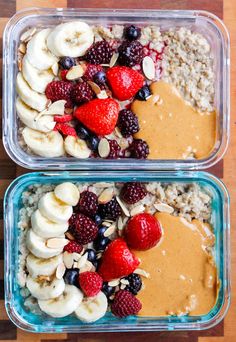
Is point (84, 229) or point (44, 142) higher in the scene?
point (44, 142)

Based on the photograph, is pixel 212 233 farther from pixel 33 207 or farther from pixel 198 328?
pixel 33 207

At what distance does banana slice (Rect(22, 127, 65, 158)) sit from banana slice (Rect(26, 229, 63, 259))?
23 cm

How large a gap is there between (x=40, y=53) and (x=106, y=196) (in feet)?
1.48

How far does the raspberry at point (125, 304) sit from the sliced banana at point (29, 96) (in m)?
0.58

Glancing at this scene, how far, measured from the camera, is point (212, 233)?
1701 millimetres

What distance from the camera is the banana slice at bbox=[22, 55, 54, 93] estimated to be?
1.60m

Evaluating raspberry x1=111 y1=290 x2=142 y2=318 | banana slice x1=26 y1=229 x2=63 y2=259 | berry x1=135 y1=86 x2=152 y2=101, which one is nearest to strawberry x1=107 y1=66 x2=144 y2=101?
berry x1=135 y1=86 x2=152 y2=101

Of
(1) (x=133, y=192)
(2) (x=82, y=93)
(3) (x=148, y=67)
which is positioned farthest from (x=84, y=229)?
(3) (x=148, y=67)

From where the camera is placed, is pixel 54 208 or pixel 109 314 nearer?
pixel 54 208

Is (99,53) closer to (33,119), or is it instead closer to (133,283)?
(33,119)

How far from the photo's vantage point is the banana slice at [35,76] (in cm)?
160

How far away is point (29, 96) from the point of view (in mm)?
1600

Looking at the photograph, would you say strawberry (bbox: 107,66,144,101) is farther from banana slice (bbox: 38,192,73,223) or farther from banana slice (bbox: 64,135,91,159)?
banana slice (bbox: 38,192,73,223)

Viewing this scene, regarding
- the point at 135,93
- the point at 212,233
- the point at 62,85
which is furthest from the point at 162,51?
the point at 212,233
